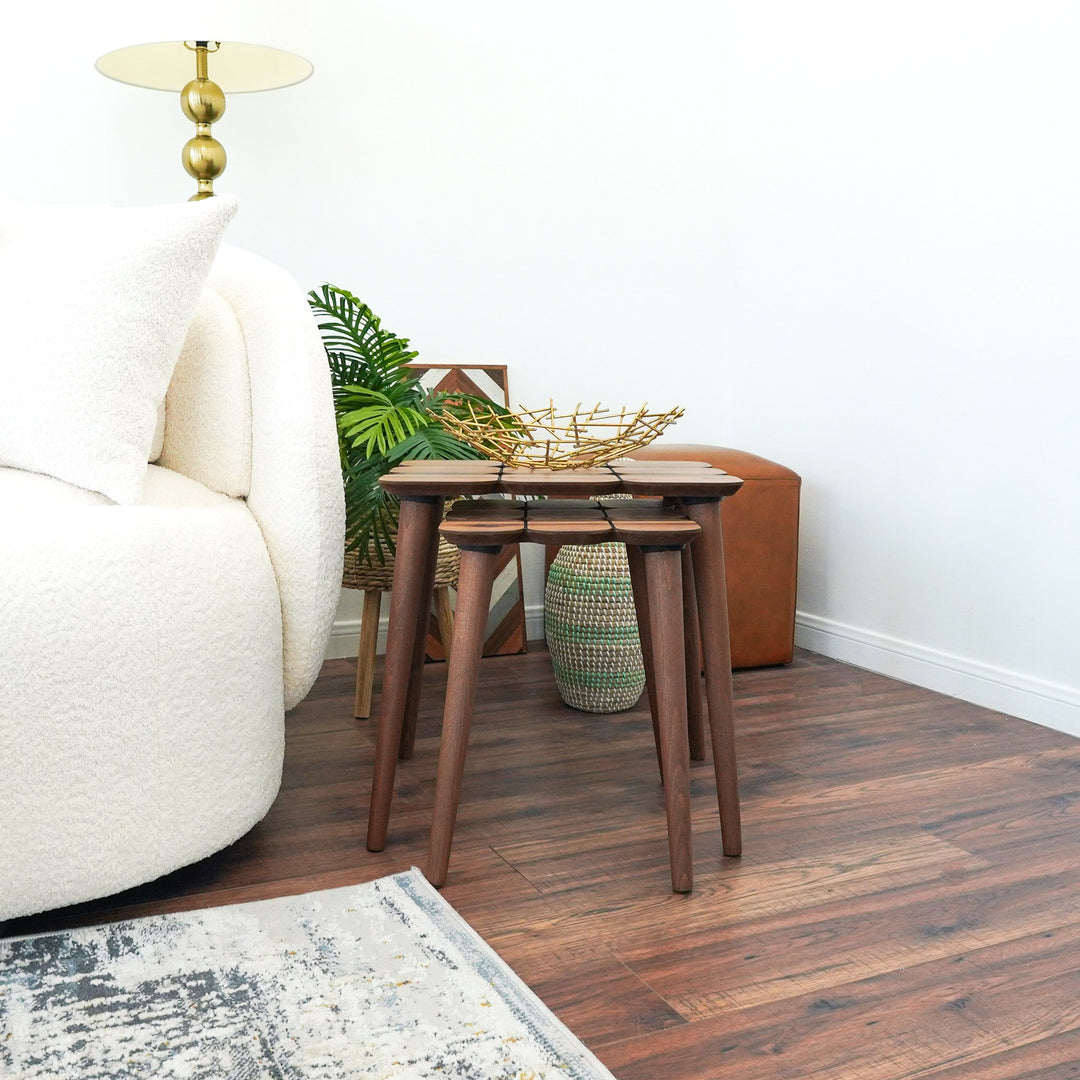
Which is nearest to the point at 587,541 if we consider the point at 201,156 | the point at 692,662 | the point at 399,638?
the point at 399,638

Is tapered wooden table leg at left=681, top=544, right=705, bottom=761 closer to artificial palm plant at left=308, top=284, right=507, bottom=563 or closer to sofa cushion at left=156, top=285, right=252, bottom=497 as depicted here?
artificial palm plant at left=308, top=284, right=507, bottom=563

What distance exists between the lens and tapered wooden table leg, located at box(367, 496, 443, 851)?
1396 mm

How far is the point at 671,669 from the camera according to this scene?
1.28 metres

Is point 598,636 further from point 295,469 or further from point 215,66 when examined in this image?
point 215,66

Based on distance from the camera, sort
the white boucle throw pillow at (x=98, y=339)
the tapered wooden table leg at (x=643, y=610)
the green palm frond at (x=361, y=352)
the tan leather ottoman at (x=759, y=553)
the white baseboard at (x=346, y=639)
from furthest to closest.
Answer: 1. the white baseboard at (x=346, y=639)
2. the tan leather ottoman at (x=759, y=553)
3. the green palm frond at (x=361, y=352)
4. the tapered wooden table leg at (x=643, y=610)
5. the white boucle throw pillow at (x=98, y=339)

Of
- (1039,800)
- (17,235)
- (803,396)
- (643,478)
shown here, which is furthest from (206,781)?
(803,396)

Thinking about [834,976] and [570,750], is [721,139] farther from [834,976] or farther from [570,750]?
[834,976]

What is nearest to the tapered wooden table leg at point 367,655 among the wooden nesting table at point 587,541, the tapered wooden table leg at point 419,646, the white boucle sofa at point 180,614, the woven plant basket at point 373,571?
the woven plant basket at point 373,571

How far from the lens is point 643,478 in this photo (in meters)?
1.40

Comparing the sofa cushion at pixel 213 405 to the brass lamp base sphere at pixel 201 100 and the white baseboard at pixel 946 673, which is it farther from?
the white baseboard at pixel 946 673

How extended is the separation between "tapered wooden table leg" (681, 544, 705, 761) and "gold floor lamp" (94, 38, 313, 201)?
45.6 inches

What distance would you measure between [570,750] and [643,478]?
25.2 inches

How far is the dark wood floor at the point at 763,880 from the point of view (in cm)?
103

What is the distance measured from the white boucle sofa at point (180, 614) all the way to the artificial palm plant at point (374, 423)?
0.29m
